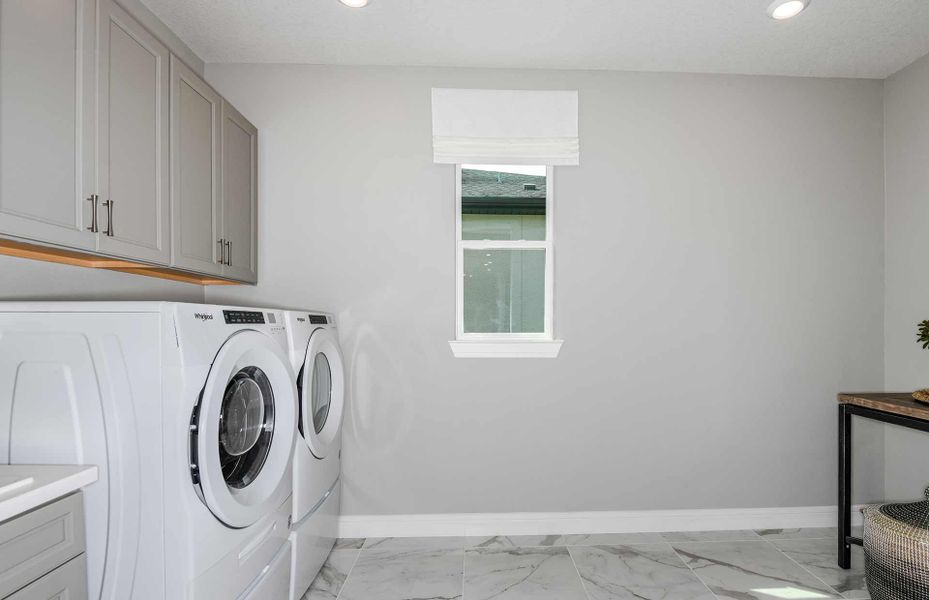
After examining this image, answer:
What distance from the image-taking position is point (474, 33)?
2.40m

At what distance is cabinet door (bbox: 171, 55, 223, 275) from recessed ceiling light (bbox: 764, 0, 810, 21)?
8.20ft

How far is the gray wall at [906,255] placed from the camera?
2619mm

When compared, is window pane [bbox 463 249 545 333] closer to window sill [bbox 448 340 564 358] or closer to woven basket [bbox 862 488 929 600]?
window sill [bbox 448 340 564 358]

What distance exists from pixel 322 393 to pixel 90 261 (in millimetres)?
1057

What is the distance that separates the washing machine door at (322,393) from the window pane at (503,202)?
1.00 metres

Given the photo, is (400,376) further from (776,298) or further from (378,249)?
(776,298)

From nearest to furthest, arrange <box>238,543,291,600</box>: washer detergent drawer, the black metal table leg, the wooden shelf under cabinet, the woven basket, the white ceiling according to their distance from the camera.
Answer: the wooden shelf under cabinet
<box>238,543,291,600</box>: washer detergent drawer
the woven basket
the white ceiling
the black metal table leg

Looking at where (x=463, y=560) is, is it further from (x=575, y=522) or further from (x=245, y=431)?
(x=245, y=431)

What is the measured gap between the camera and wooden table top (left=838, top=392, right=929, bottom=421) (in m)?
2.00

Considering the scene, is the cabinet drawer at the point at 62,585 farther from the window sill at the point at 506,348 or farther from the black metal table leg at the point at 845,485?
the black metal table leg at the point at 845,485

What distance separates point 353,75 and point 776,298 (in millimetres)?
2684

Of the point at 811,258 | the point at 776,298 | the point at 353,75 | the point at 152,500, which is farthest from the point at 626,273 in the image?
the point at 152,500

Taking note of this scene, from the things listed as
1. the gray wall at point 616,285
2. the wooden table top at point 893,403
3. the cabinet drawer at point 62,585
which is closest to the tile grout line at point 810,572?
the gray wall at point 616,285

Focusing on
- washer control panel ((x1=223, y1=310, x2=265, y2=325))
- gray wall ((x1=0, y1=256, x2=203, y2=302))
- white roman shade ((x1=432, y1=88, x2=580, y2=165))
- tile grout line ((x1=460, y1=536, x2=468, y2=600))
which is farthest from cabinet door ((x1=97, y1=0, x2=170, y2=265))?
tile grout line ((x1=460, y1=536, x2=468, y2=600))
